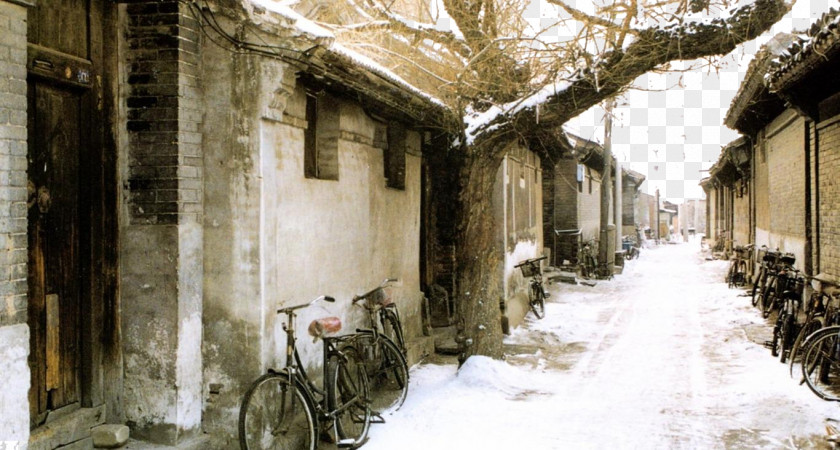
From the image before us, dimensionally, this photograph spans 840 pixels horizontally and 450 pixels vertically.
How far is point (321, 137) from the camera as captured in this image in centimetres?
648

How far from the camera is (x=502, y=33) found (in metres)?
9.40

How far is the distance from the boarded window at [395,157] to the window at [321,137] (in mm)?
1733

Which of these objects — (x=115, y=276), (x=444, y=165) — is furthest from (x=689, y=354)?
(x=115, y=276)

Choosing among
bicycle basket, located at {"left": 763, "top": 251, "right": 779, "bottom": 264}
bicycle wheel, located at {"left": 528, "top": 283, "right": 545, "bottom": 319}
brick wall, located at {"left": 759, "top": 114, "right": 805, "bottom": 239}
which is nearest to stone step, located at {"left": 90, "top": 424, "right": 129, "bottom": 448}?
bicycle wheel, located at {"left": 528, "top": 283, "right": 545, "bottom": 319}

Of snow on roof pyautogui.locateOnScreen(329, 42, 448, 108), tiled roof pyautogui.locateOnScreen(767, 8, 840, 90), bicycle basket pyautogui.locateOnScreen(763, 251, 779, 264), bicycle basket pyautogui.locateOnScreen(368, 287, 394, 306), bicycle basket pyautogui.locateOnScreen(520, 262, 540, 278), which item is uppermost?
tiled roof pyautogui.locateOnScreen(767, 8, 840, 90)

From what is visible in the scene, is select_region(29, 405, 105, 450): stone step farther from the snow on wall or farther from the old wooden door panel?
the snow on wall

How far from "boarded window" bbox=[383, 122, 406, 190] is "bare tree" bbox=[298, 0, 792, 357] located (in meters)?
0.86

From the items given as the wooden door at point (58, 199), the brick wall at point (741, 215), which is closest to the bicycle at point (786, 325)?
the wooden door at point (58, 199)

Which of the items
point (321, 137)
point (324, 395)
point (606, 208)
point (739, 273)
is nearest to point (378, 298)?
point (324, 395)

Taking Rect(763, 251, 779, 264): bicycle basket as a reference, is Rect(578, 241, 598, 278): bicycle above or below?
below

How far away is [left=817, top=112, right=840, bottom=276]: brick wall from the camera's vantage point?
28.8ft

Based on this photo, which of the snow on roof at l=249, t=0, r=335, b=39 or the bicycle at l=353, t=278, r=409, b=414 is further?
the bicycle at l=353, t=278, r=409, b=414

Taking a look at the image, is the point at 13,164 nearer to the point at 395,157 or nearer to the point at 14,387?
the point at 14,387

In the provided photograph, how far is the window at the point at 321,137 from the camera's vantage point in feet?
20.4
